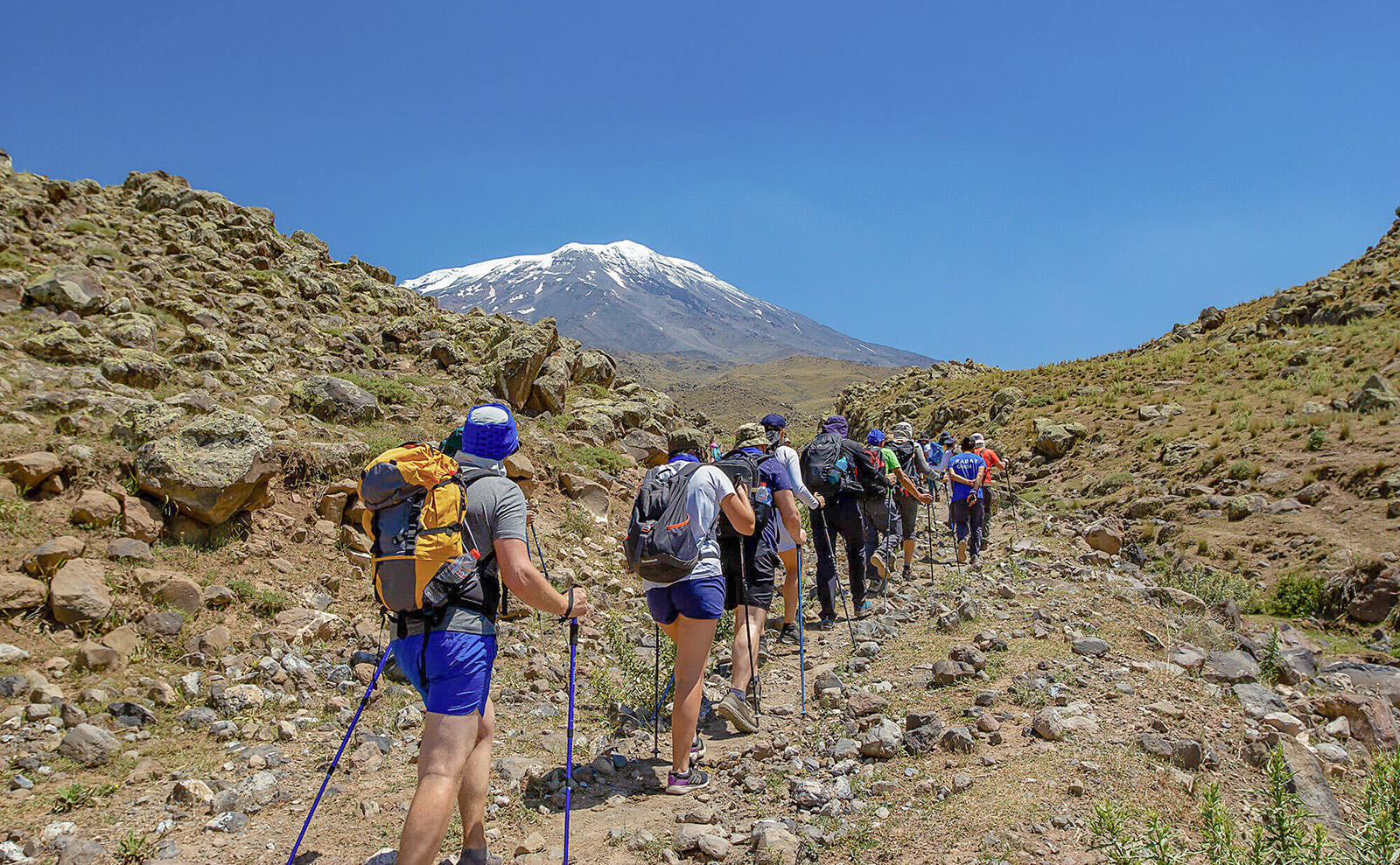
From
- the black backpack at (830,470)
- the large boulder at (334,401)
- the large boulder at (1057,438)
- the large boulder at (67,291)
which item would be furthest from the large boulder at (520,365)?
the large boulder at (1057,438)

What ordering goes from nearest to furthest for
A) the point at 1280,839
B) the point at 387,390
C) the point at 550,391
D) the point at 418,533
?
the point at 1280,839, the point at 418,533, the point at 387,390, the point at 550,391

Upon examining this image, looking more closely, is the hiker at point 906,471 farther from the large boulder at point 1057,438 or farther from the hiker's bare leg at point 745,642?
the large boulder at point 1057,438

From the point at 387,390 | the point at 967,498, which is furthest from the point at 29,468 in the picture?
the point at 967,498

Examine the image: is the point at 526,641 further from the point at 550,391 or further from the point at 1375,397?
the point at 1375,397

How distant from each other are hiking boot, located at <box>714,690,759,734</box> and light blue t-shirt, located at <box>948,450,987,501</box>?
5.93m

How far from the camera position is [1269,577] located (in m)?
9.89

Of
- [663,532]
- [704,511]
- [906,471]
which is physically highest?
[906,471]

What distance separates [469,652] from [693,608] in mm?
1487

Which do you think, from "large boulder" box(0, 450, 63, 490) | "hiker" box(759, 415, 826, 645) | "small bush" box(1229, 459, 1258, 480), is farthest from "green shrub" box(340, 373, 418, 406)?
"small bush" box(1229, 459, 1258, 480)

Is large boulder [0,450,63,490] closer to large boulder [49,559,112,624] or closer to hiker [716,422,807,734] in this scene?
large boulder [49,559,112,624]

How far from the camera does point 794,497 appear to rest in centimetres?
705

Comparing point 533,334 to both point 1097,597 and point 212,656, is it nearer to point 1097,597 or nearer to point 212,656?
point 212,656

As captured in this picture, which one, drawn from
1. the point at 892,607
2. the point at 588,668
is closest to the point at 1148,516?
the point at 892,607

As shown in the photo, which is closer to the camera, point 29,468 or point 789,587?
point 29,468
